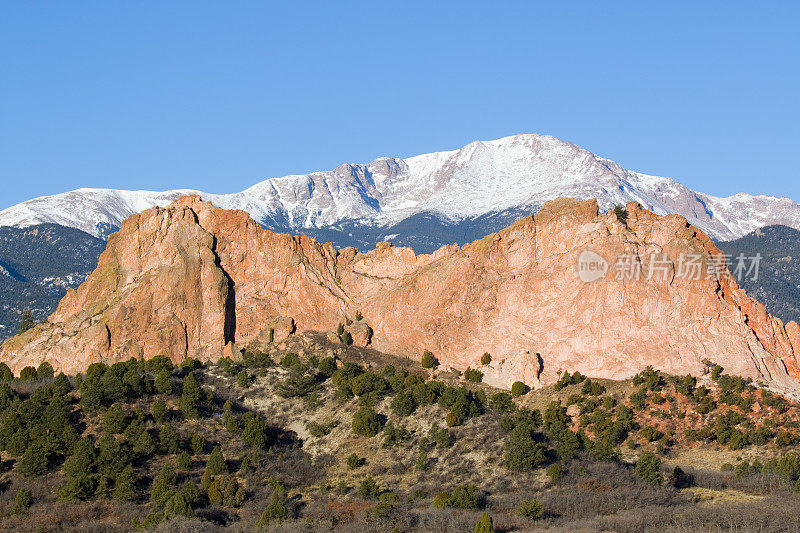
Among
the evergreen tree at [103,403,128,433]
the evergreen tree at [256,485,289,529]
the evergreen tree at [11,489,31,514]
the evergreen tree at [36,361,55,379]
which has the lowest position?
the evergreen tree at [256,485,289,529]

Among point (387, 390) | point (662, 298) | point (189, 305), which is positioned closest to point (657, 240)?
point (662, 298)

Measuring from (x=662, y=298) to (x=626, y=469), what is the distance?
73.0 feet

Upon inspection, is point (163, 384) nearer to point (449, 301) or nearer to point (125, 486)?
point (125, 486)

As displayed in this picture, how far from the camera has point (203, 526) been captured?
5962cm

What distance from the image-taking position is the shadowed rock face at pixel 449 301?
87250 mm

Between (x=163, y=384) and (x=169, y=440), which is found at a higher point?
(x=163, y=384)

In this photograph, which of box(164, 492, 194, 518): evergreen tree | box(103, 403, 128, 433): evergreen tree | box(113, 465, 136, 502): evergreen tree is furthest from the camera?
box(103, 403, 128, 433): evergreen tree

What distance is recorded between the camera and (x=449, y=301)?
94.4 meters

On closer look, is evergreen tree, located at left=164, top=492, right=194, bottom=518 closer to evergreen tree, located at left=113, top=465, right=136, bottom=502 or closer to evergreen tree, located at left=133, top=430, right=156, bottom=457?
evergreen tree, located at left=113, top=465, right=136, bottom=502

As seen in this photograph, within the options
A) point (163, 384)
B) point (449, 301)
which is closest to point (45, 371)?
point (163, 384)

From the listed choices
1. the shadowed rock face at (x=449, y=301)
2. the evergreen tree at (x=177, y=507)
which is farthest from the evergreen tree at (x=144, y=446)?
the shadowed rock face at (x=449, y=301)

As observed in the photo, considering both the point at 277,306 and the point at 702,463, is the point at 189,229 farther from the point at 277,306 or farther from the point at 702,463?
the point at 702,463

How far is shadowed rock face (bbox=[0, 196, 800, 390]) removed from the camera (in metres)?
87.2

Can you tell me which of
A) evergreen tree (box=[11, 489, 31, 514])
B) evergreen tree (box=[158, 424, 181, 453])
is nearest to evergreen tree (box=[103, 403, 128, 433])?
evergreen tree (box=[158, 424, 181, 453])
